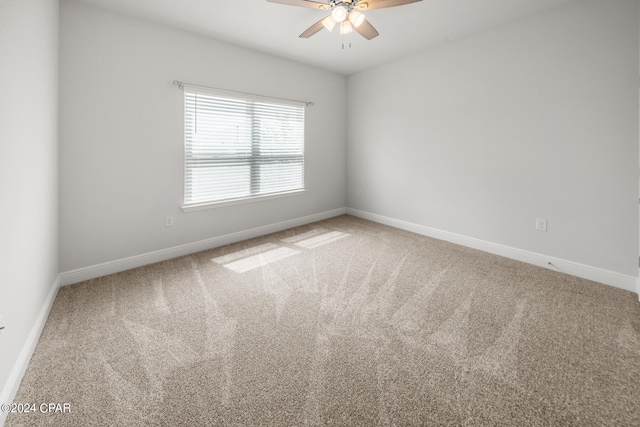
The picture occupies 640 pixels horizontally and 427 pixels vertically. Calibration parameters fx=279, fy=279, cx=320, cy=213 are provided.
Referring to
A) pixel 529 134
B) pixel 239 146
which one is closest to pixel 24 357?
pixel 239 146

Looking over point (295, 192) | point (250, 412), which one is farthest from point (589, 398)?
point (295, 192)

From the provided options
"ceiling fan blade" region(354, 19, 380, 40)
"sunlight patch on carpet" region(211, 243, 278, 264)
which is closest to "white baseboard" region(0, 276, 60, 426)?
"sunlight patch on carpet" region(211, 243, 278, 264)

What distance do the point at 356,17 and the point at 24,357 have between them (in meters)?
3.17

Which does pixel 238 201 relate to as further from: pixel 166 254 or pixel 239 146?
pixel 166 254

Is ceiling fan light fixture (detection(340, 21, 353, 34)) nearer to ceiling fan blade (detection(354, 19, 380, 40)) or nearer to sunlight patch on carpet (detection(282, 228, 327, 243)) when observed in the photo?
ceiling fan blade (detection(354, 19, 380, 40))

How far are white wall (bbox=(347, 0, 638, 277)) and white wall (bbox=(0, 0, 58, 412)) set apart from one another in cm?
388

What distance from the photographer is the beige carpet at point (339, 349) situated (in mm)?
1289

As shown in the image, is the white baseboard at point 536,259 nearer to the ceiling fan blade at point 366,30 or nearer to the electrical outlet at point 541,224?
the electrical outlet at point 541,224

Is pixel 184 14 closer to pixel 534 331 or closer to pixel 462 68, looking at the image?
pixel 462 68

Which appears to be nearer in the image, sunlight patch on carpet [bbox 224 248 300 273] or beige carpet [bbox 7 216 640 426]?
beige carpet [bbox 7 216 640 426]

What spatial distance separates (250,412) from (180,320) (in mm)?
1012

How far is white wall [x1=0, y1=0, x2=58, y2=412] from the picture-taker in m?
1.33

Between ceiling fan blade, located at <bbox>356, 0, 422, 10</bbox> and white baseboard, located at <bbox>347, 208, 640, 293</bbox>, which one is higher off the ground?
ceiling fan blade, located at <bbox>356, 0, 422, 10</bbox>

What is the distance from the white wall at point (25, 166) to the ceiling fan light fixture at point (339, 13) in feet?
6.40
